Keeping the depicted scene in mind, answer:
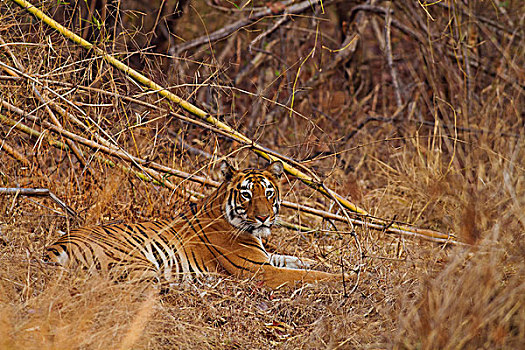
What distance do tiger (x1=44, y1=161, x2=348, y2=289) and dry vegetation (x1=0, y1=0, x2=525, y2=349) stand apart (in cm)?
14

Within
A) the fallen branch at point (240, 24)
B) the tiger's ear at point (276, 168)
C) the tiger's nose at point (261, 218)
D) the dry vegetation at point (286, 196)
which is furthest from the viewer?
the fallen branch at point (240, 24)

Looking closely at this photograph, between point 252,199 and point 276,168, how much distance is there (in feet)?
0.88

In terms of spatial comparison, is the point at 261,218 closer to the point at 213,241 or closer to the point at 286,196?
the point at 213,241

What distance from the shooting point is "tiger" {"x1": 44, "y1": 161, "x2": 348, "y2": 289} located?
125 inches

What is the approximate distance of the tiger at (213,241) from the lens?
10.4 ft

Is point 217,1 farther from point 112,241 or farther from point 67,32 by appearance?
point 112,241

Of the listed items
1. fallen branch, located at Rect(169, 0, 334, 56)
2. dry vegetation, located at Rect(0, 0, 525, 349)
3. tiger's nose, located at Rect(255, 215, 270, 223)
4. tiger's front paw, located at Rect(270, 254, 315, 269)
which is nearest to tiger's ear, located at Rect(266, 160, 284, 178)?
dry vegetation, located at Rect(0, 0, 525, 349)

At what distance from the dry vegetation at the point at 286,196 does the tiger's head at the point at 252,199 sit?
0.60ft

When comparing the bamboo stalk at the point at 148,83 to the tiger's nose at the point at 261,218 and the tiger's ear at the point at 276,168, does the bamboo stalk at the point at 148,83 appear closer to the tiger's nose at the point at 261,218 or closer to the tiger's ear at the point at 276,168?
the tiger's ear at the point at 276,168

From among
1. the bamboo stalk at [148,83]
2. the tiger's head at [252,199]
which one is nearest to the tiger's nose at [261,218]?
the tiger's head at [252,199]

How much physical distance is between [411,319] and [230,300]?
106cm

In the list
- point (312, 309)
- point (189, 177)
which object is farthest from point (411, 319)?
point (189, 177)

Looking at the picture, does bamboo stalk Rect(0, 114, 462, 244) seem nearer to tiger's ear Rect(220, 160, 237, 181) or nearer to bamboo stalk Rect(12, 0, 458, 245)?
bamboo stalk Rect(12, 0, 458, 245)

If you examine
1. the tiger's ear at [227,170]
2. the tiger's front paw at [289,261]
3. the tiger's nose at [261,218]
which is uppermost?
the tiger's ear at [227,170]
